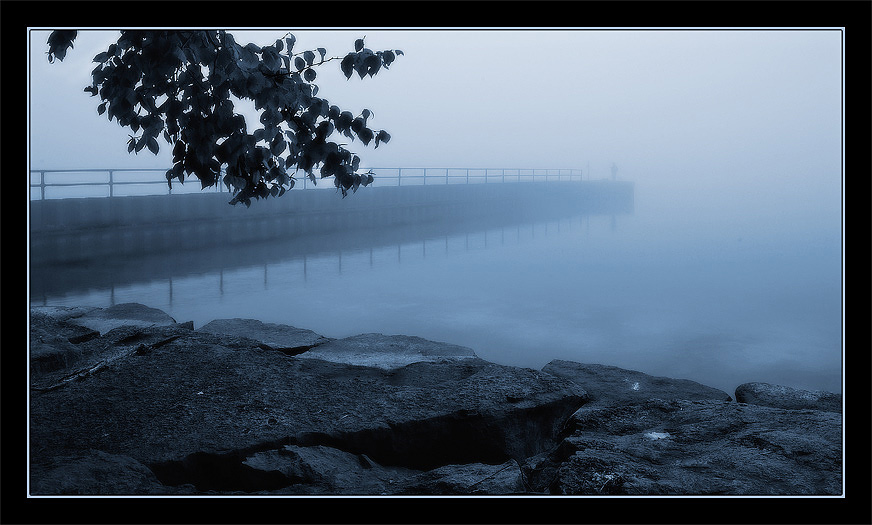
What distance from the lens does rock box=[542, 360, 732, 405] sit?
143 inches

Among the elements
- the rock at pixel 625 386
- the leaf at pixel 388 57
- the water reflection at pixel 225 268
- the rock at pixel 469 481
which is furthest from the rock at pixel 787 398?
the water reflection at pixel 225 268

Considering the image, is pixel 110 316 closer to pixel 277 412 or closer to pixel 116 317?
pixel 116 317

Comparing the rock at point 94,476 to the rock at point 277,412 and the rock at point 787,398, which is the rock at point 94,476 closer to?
the rock at point 277,412

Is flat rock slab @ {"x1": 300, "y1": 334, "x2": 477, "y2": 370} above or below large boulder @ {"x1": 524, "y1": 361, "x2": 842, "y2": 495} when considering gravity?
above

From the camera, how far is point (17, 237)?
71.5 inches

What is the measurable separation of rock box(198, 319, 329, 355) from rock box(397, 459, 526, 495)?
188 cm

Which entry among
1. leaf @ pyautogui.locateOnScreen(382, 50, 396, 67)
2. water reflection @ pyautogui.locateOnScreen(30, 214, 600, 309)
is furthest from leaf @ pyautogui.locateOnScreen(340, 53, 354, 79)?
water reflection @ pyautogui.locateOnScreen(30, 214, 600, 309)

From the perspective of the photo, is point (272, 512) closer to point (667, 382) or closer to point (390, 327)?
point (667, 382)

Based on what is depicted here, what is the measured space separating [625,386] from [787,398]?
2.54 feet

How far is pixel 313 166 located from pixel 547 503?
2296mm

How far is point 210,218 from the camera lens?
52.4 feet

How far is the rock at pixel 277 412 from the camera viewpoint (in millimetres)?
2748

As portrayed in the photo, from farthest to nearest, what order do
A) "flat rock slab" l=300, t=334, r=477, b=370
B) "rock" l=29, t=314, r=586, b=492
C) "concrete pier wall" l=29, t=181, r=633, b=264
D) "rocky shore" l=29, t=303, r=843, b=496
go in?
"concrete pier wall" l=29, t=181, r=633, b=264
"flat rock slab" l=300, t=334, r=477, b=370
"rock" l=29, t=314, r=586, b=492
"rocky shore" l=29, t=303, r=843, b=496

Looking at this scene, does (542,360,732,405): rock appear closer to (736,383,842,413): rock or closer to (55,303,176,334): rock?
(736,383,842,413): rock
